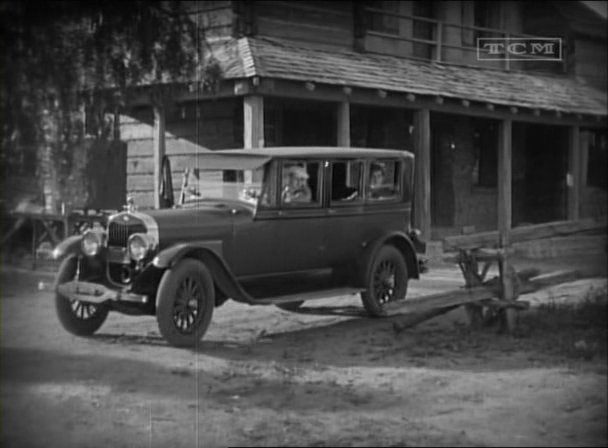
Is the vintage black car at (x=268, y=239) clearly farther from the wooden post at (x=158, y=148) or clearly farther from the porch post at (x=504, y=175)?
the porch post at (x=504, y=175)

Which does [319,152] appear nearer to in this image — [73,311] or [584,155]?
[73,311]

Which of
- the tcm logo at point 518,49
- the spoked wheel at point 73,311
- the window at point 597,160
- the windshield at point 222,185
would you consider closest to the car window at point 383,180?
the windshield at point 222,185

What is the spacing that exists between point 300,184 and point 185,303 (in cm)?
15

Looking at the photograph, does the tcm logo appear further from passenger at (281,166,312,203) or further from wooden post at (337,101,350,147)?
passenger at (281,166,312,203)

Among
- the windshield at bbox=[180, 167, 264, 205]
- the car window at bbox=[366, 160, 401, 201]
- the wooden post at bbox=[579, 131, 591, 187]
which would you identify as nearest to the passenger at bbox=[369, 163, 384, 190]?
the car window at bbox=[366, 160, 401, 201]

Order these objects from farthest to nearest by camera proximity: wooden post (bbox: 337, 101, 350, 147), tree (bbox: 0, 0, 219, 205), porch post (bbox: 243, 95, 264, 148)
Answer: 1. wooden post (bbox: 337, 101, 350, 147)
2. porch post (bbox: 243, 95, 264, 148)
3. tree (bbox: 0, 0, 219, 205)

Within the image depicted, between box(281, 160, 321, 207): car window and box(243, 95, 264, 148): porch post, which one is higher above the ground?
box(243, 95, 264, 148): porch post

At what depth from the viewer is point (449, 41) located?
83 centimetres

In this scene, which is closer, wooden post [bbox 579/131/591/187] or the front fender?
the front fender

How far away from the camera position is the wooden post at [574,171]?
3.31 feet

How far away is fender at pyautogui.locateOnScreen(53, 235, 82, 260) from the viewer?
303 mm

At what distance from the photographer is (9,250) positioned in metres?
0.25

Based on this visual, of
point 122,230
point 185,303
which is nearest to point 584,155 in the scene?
point 185,303

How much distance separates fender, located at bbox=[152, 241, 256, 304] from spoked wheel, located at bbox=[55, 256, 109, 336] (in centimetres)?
16
